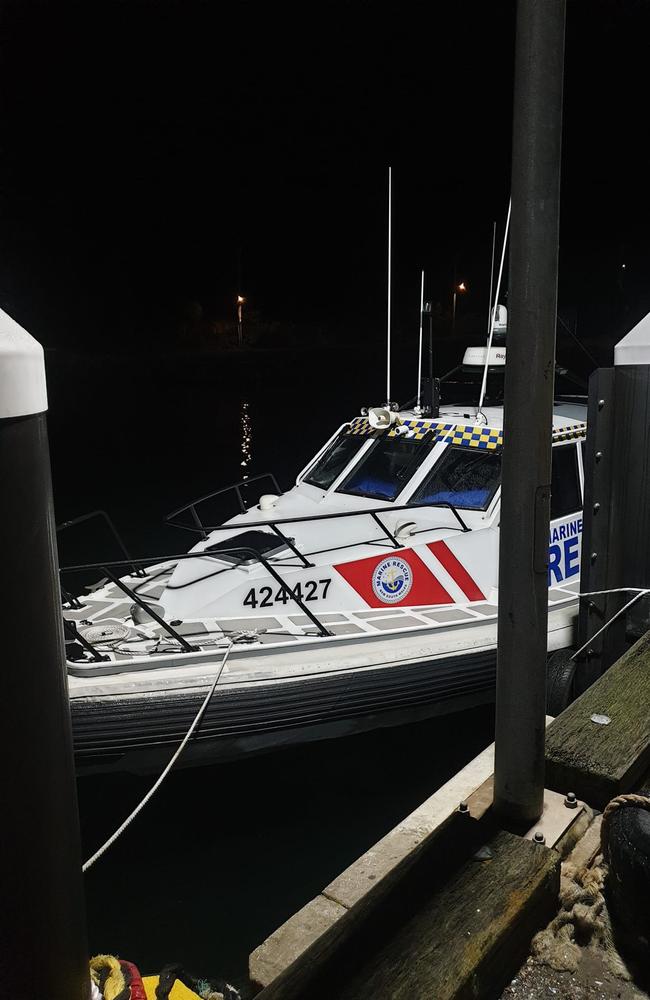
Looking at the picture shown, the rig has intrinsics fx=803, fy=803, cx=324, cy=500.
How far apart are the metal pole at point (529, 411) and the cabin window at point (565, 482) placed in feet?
13.7

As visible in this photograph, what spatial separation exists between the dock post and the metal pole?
1.43 metres

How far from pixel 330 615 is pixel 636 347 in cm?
281

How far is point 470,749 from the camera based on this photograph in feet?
19.1

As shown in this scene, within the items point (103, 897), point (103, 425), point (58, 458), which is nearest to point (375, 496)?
point (103, 897)

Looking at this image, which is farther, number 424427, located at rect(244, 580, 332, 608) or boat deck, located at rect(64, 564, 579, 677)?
number 424427, located at rect(244, 580, 332, 608)

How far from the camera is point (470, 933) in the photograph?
2029 mm

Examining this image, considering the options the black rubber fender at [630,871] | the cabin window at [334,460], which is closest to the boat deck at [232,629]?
the cabin window at [334,460]

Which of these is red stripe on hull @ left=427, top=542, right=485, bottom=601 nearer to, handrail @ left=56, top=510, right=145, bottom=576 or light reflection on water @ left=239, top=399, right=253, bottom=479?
handrail @ left=56, top=510, right=145, bottom=576

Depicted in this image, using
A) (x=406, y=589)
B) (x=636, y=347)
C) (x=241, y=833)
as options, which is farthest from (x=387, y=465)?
(x=636, y=347)

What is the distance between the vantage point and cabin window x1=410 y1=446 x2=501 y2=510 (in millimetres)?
6551

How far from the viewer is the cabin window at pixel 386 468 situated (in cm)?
698

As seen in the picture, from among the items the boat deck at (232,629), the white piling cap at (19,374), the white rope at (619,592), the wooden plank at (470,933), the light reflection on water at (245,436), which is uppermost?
the white piling cap at (19,374)

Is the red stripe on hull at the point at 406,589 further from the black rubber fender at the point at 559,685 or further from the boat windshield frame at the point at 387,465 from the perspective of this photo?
the boat windshield frame at the point at 387,465

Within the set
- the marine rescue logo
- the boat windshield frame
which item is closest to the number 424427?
the marine rescue logo
